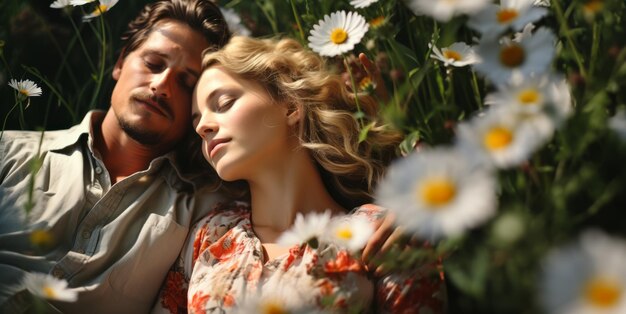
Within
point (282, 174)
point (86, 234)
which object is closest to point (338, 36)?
point (282, 174)

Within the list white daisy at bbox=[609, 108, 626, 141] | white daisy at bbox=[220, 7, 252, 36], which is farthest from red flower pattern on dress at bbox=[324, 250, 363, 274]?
white daisy at bbox=[220, 7, 252, 36]

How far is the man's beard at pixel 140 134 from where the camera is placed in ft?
5.54

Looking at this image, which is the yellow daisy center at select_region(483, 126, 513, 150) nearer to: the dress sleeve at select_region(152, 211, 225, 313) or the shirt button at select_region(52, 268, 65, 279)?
the dress sleeve at select_region(152, 211, 225, 313)

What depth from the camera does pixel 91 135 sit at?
1752 millimetres

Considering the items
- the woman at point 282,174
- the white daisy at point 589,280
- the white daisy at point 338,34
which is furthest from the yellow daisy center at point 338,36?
the white daisy at point 589,280

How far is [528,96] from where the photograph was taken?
2.77 ft

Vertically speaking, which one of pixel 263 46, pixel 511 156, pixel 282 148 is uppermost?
pixel 511 156

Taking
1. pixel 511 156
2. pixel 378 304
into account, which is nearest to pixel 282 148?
pixel 378 304

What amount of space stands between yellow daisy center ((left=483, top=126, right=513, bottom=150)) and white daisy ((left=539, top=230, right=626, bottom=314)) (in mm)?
213

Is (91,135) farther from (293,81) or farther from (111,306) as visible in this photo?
(293,81)

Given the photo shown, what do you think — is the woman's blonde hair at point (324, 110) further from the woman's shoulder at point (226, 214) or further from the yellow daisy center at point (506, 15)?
the yellow daisy center at point (506, 15)

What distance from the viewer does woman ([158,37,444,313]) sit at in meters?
1.29

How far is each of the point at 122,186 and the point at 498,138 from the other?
1114 millimetres

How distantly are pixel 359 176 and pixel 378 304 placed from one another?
0.38 metres
